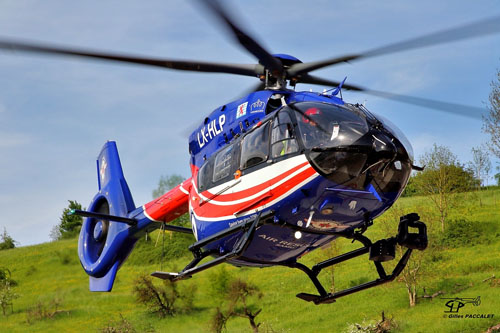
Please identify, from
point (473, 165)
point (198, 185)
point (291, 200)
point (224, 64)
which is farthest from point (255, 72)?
point (473, 165)

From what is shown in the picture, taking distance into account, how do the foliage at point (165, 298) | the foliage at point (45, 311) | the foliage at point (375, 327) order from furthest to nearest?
the foliage at point (45, 311), the foliage at point (165, 298), the foliage at point (375, 327)

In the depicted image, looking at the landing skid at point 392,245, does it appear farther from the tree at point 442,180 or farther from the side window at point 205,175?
the tree at point 442,180

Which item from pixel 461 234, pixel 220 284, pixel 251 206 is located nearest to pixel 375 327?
pixel 220 284

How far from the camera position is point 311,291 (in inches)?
1774

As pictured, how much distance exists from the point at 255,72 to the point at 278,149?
2.95 metres

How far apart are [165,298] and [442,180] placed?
24.8 metres

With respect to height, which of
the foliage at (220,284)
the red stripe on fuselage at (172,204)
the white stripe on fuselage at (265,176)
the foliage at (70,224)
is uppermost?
the foliage at (70,224)

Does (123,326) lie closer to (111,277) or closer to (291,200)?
(111,277)

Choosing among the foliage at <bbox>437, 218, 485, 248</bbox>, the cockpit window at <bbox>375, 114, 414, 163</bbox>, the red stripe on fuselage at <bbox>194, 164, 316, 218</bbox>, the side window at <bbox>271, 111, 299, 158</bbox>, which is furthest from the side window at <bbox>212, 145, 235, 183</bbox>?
the foliage at <bbox>437, 218, 485, 248</bbox>

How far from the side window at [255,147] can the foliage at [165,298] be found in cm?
3800

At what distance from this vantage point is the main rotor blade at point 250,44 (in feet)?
28.8

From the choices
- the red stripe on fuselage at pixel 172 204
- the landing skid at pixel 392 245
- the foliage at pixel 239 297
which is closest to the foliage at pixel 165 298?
the foliage at pixel 239 297

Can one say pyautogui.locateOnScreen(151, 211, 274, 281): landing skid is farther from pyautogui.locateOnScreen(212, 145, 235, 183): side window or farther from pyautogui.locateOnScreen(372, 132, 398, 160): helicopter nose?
pyautogui.locateOnScreen(372, 132, 398, 160): helicopter nose

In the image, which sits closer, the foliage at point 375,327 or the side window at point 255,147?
the side window at point 255,147
